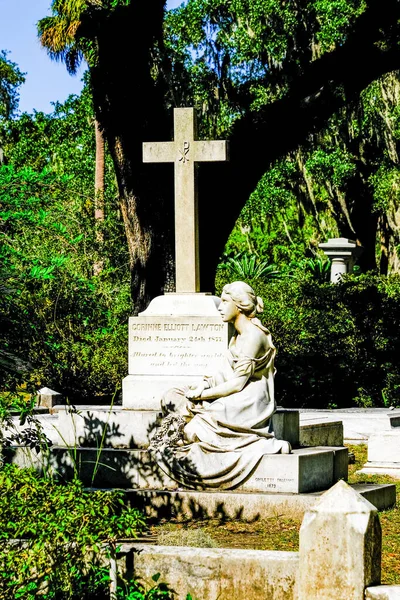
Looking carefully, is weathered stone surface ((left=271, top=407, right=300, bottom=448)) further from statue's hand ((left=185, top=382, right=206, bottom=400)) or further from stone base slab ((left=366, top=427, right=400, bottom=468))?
stone base slab ((left=366, top=427, right=400, bottom=468))

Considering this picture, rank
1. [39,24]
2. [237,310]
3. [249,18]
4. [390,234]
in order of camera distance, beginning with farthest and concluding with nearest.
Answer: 1. [390,234]
2. [249,18]
3. [39,24]
4. [237,310]

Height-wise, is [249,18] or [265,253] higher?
[249,18]

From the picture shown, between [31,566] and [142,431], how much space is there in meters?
3.85

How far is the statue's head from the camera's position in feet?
31.4

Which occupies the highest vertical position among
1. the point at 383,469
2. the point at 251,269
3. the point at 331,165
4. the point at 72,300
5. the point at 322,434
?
the point at 331,165

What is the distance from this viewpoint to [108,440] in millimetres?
10000

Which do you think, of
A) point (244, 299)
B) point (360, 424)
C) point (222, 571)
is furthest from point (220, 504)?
point (360, 424)

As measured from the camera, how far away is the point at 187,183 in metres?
11.0

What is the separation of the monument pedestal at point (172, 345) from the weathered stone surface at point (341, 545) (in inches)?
176

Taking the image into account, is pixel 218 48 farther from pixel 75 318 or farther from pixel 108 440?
pixel 108 440

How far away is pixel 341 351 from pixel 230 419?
9.40 m

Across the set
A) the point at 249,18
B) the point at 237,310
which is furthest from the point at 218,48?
the point at 237,310

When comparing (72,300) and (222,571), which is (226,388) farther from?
(72,300)

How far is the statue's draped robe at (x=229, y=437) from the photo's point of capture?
9.06m
